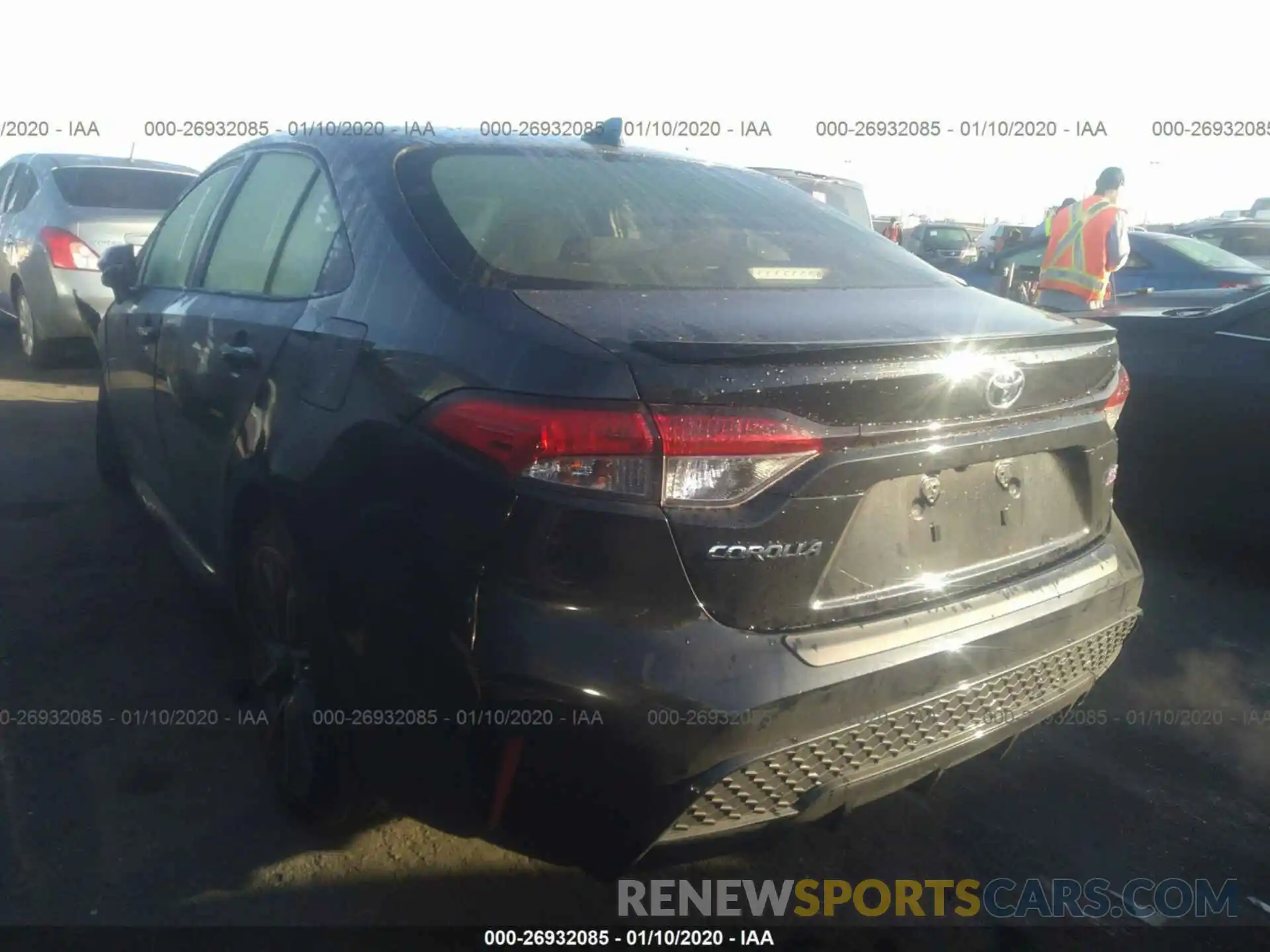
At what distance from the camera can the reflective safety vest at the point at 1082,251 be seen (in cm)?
Answer: 720

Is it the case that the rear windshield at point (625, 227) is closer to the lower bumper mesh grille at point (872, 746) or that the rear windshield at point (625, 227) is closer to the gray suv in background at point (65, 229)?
the lower bumper mesh grille at point (872, 746)

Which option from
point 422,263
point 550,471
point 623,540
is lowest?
point 623,540

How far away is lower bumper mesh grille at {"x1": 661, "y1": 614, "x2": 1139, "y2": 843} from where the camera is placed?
1927 millimetres

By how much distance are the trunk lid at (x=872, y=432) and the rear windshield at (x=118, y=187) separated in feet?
22.0

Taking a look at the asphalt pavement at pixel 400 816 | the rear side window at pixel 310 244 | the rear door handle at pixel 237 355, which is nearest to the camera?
the asphalt pavement at pixel 400 816

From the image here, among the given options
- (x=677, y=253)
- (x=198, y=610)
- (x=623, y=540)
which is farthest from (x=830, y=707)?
(x=198, y=610)

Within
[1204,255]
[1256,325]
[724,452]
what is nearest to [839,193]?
[1204,255]

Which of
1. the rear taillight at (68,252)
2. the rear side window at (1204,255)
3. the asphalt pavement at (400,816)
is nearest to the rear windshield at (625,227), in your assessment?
the asphalt pavement at (400,816)

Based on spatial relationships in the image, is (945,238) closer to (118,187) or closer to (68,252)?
(118,187)

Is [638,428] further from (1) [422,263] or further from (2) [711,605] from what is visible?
(1) [422,263]

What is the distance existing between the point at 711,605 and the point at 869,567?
1.14 ft

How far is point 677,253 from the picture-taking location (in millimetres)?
2555

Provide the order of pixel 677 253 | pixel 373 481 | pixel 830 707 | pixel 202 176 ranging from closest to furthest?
pixel 830 707 → pixel 373 481 → pixel 677 253 → pixel 202 176

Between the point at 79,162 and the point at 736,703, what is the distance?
26.6 ft
